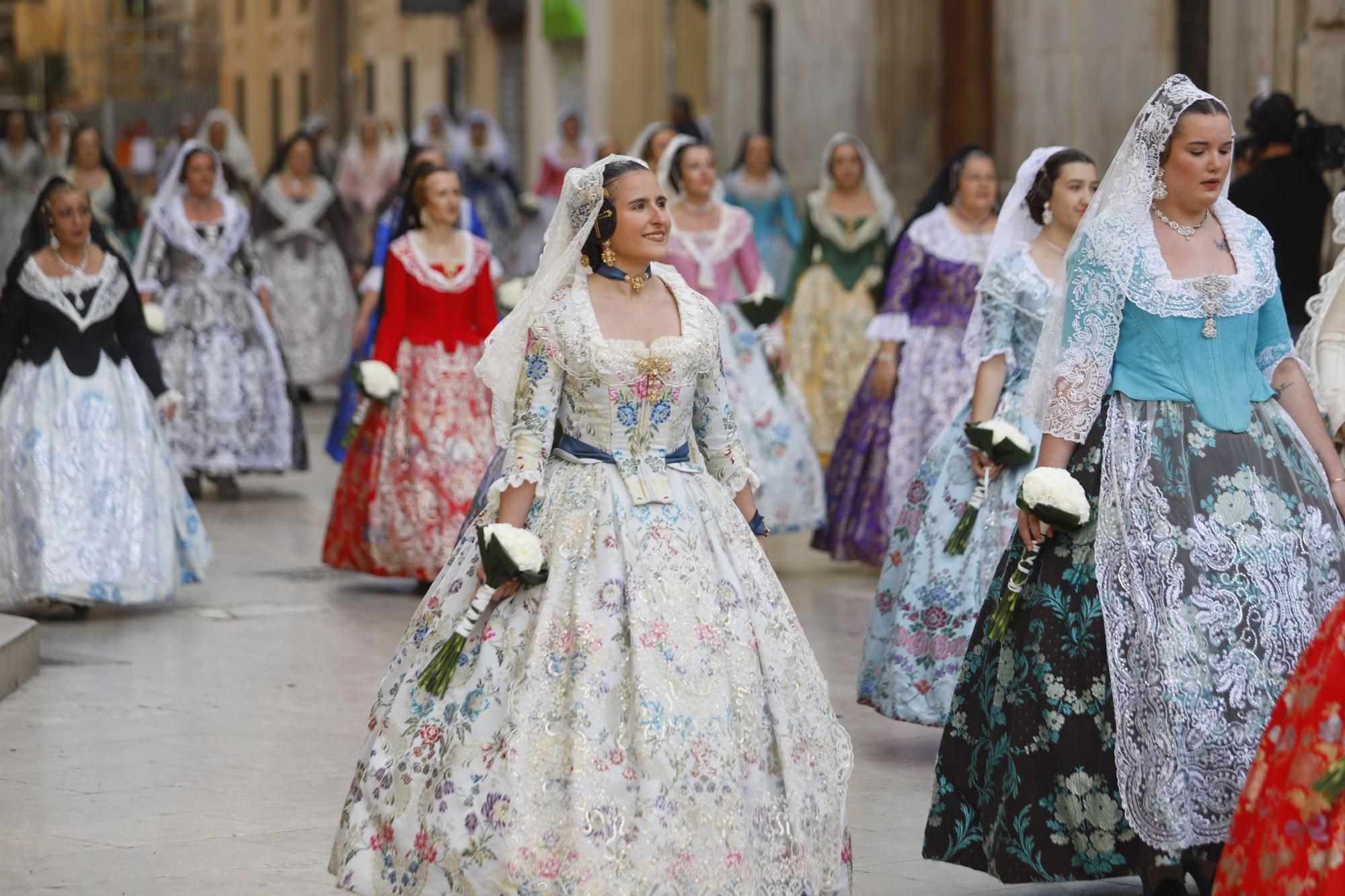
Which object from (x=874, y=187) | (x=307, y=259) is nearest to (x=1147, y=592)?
(x=874, y=187)

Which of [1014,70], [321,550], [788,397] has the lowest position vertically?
[321,550]

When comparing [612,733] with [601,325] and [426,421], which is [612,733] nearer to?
[601,325]

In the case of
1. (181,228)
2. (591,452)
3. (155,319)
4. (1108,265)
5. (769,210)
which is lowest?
(591,452)

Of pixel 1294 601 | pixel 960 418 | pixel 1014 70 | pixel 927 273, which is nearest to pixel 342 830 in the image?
pixel 1294 601

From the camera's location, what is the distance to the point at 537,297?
538 cm

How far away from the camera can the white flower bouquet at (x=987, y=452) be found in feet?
22.5

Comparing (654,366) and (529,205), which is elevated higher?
(529,205)

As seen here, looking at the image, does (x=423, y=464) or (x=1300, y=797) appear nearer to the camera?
(x=1300, y=797)

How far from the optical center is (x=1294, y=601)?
517cm

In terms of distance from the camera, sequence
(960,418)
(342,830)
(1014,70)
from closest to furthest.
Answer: (342,830)
(960,418)
(1014,70)

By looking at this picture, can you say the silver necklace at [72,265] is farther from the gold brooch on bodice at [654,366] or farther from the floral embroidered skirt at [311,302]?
the floral embroidered skirt at [311,302]

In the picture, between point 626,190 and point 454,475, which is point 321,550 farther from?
point 626,190

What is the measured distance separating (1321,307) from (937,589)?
4.70 ft

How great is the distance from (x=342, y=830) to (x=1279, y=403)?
239 centimetres
